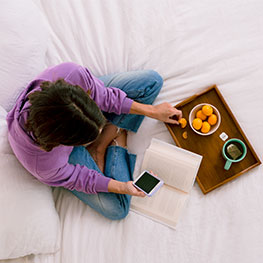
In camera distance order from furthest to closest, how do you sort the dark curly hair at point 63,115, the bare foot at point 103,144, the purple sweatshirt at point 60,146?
the bare foot at point 103,144
the purple sweatshirt at point 60,146
the dark curly hair at point 63,115

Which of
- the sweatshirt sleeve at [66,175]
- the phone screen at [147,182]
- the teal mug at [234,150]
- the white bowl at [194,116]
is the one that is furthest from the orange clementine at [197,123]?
the sweatshirt sleeve at [66,175]

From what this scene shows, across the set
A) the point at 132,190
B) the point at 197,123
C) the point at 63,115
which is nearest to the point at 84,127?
the point at 63,115

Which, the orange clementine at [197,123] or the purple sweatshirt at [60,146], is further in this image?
the orange clementine at [197,123]

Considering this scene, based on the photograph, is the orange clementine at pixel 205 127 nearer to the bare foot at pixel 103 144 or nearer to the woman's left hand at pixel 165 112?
the woman's left hand at pixel 165 112

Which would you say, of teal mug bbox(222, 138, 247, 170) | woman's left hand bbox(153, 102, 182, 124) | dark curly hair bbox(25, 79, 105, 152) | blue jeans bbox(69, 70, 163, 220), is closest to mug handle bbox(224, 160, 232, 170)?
teal mug bbox(222, 138, 247, 170)

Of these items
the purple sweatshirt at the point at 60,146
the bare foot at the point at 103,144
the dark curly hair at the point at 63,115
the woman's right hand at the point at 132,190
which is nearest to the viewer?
the dark curly hair at the point at 63,115

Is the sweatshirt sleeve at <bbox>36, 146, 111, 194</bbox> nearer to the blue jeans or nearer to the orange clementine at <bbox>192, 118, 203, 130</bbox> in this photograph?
the blue jeans

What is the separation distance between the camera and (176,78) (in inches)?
41.3

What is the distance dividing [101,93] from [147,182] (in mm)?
347

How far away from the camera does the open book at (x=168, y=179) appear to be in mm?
990

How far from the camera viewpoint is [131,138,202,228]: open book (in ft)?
3.25

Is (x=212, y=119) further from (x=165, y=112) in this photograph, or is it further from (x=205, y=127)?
(x=165, y=112)

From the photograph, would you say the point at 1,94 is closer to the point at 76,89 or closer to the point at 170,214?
the point at 76,89

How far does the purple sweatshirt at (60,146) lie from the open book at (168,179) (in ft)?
0.60
